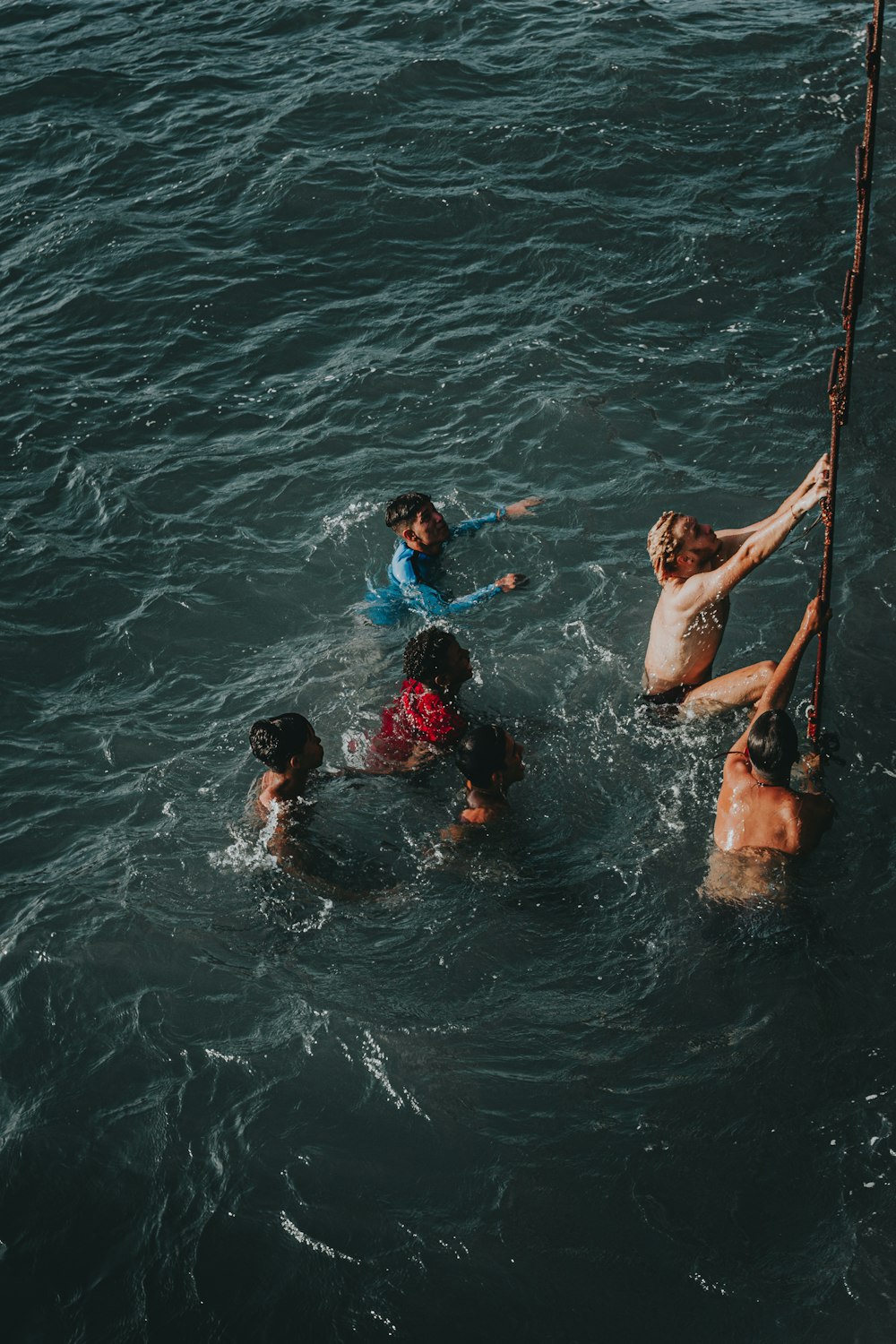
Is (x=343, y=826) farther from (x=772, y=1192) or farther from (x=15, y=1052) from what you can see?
(x=772, y=1192)

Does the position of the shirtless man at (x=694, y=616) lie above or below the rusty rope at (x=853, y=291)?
below

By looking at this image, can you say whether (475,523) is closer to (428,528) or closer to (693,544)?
(428,528)

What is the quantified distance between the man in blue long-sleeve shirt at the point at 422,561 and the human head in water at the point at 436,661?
1.52 meters

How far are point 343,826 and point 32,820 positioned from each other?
243 cm

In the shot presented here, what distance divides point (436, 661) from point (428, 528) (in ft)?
6.43

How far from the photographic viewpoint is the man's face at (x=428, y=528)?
32.1ft

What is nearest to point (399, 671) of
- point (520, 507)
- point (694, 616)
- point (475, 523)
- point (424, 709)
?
point (475, 523)

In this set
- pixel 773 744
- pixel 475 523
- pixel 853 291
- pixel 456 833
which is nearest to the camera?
pixel 853 291

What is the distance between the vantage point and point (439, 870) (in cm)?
813

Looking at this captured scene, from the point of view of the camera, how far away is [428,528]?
9.83 metres

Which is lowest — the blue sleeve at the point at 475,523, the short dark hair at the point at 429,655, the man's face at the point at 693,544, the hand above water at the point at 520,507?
the hand above water at the point at 520,507

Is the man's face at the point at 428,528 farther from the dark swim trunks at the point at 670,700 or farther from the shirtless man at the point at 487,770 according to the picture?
the shirtless man at the point at 487,770

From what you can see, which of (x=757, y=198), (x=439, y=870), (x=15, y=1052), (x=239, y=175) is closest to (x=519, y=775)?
(x=439, y=870)

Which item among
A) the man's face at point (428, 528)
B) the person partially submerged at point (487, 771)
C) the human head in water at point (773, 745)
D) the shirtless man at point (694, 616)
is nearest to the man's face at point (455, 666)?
the person partially submerged at point (487, 771)
